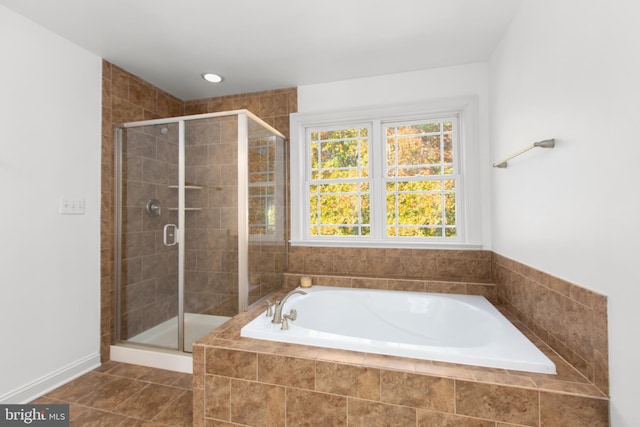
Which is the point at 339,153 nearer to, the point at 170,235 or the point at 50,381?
the point at 170,235

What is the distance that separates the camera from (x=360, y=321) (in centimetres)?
228

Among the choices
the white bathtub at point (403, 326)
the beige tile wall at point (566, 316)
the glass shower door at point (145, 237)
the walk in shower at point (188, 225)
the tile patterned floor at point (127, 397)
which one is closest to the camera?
the beige tile wall at point (566, 316)

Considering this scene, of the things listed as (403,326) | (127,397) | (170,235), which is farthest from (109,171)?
(403,326)

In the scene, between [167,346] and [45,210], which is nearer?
[45,210]

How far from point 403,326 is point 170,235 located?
1.96m

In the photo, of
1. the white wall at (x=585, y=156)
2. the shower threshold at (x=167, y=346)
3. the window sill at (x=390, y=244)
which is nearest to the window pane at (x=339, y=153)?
the window sill at (x=390, y=244)

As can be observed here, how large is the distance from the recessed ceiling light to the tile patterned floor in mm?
2440

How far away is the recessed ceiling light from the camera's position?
2527 millimetres

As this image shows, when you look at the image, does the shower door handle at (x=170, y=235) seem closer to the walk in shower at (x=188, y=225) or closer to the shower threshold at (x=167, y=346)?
the walk in shower at (x=188, y=225)

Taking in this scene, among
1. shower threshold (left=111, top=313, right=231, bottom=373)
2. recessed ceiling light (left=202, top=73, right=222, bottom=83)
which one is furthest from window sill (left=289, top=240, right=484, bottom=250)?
recessed ceiling light (left=202, top=73, right=222, bottom=83)

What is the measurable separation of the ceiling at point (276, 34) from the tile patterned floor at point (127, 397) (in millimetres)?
2398

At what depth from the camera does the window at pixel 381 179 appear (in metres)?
2.54

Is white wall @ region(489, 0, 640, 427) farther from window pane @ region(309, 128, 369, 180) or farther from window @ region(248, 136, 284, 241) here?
window @ region(248, 136, 284, 241)

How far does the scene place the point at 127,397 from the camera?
1.87m
